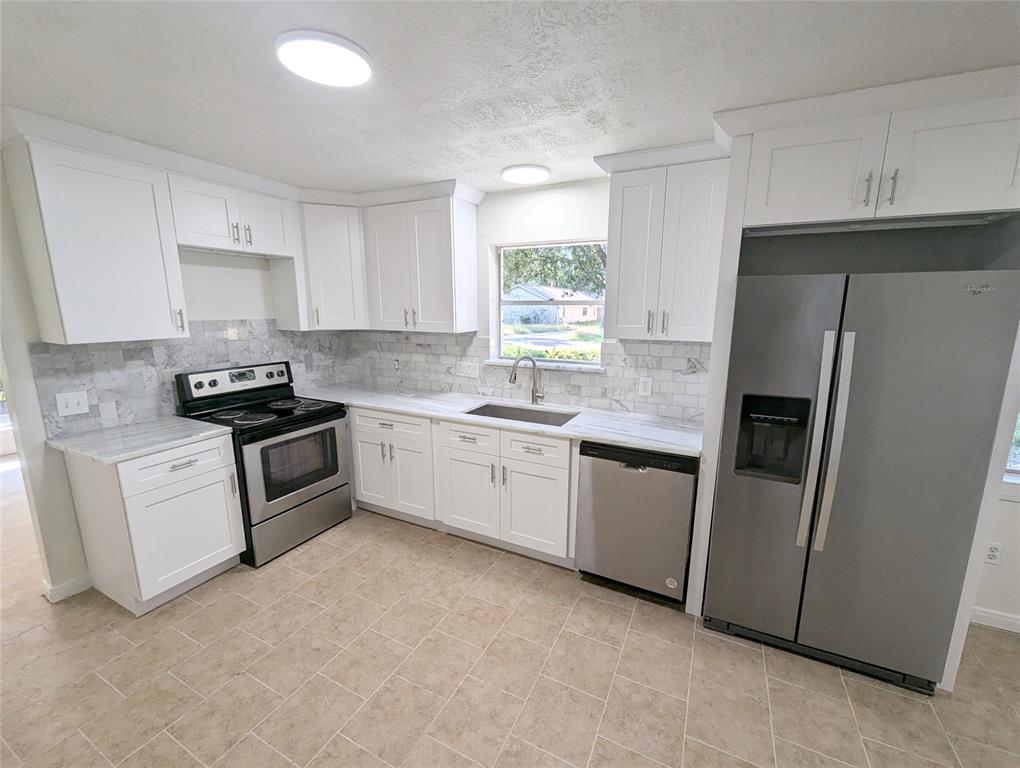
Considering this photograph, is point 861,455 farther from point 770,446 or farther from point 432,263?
point 432,263

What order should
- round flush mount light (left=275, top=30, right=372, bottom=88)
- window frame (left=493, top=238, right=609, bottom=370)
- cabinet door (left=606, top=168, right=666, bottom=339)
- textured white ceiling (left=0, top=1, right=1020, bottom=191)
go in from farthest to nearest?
window frame (left=493, top=238, right=609, bottom=370)
cabinet door (left=606, top=168, right=666, bottom=339)
round flush mount light (left=275, top=30, right=372, bottom=88)
textured white ceiling (left=0, top=1, right=1020, bottom=191)

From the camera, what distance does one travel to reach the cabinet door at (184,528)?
2.15 meters

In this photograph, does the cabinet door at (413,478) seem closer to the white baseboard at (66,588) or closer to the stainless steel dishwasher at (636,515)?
the stainless steel dishwasher at (636,515)

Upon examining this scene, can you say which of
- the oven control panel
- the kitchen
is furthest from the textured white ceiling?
the oven control panel

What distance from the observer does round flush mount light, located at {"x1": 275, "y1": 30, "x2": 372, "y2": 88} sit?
1.33 meters

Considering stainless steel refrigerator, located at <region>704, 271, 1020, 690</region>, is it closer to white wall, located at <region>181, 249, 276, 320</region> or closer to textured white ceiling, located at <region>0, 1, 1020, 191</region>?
textured white ceiling, located at <region>0, 1, 1020, 191</region>

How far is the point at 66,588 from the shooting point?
237 cm

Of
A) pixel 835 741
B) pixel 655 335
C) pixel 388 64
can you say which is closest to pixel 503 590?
pixel 835 741

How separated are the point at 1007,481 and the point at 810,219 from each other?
1752mm

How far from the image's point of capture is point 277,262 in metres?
3.27

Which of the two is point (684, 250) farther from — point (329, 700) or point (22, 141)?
point (22, 141)

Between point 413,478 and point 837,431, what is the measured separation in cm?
248

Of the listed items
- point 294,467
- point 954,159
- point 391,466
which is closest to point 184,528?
point 294,467

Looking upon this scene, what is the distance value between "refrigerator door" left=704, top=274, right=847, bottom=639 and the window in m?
1.19
